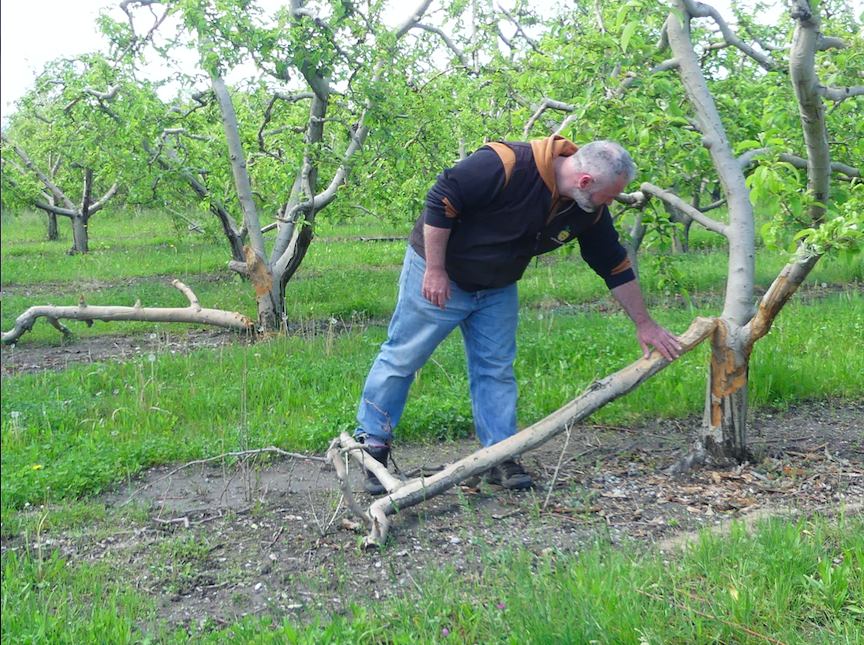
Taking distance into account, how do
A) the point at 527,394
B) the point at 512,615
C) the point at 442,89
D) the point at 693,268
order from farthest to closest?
the point at 693,268 < the point at 442,89 < the point at 527,394 < the point at 512,615

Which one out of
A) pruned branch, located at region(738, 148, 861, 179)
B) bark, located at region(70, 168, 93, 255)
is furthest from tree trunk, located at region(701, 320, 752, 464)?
bark, located at region(70, 168, 93, 255)

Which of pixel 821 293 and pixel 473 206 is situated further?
pixel 821 293

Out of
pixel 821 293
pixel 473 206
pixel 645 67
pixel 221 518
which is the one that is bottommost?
pixel 221 518

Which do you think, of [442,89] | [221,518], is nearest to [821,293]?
[442,89]

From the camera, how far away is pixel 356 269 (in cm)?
1415

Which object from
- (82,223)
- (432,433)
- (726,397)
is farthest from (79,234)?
(726,397)

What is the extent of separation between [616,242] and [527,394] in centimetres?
A: 186

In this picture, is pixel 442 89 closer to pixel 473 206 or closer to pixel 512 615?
pixel 473 206

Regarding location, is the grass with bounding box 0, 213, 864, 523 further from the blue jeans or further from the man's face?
the man's face

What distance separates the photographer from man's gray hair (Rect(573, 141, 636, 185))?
3.66m

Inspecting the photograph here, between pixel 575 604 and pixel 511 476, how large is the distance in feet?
5.37

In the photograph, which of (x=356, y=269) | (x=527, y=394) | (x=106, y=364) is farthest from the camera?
(x=356, y=269)

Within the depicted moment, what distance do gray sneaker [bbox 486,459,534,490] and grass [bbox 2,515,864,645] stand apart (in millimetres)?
990

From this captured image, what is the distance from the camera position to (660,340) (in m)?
4.11
